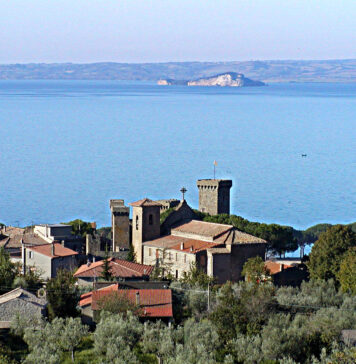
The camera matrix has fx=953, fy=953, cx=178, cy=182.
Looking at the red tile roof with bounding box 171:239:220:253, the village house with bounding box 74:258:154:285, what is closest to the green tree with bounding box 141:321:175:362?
the village house with bounding box 74:258:154:285

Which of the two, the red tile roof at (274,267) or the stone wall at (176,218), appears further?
the stone wall at (176,218)

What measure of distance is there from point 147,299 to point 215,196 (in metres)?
29.1

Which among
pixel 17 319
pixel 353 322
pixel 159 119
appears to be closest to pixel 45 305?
pixel 17 319

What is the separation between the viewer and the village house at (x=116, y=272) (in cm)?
4200

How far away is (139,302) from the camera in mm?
35375

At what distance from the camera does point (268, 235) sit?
2195 inches

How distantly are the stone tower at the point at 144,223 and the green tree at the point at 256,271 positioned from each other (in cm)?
685

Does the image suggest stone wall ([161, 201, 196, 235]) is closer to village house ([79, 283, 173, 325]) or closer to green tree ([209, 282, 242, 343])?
village house ([79, 283, 173, 325])

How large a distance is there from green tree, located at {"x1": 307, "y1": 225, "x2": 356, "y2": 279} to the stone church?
3.12 meters

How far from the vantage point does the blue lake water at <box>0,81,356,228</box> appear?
88750mm

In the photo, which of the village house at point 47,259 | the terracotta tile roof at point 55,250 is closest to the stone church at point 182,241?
the terracotta tile roof at point 55,250

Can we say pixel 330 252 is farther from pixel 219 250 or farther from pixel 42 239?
pixel 42 239

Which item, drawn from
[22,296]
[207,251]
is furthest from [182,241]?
[22,296]

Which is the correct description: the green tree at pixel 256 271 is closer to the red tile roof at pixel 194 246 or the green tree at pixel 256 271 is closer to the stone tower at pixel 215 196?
the red tile roof at pixel 194 246
